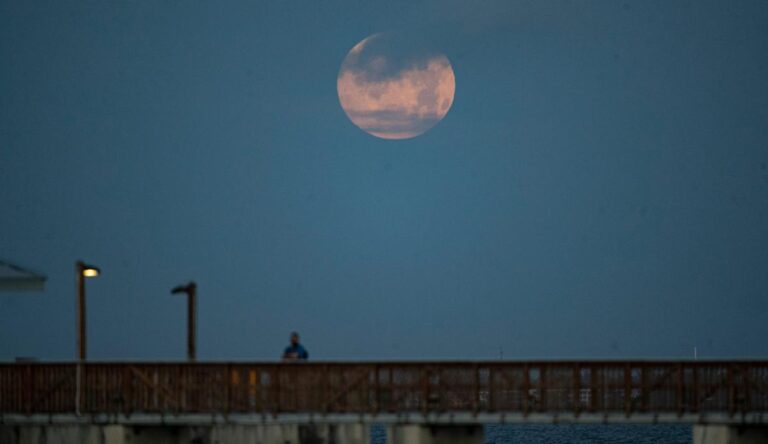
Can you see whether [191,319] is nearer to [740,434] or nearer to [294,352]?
[294,352]

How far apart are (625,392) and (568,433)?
266ft

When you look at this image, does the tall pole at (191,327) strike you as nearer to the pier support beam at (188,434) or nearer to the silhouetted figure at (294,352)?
the pier support beam at (188,434)

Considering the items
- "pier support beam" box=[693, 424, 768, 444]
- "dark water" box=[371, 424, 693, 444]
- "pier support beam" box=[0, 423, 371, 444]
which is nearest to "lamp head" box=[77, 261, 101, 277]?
"pier support beam" box=[0, 423, 371, 444]

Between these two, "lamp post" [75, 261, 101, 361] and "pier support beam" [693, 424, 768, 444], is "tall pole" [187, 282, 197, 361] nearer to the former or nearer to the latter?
"lamp post" [75, 261, 101, 361]

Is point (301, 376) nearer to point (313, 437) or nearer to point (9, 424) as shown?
point (313, 437)

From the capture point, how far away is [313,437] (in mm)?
41438

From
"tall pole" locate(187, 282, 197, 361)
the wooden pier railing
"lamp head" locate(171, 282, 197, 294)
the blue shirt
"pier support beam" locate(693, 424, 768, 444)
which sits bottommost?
"pier support beam" locate(693, 424, 768, 444)

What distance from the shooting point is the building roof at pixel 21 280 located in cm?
4291

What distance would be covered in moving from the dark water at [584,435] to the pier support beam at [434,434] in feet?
210

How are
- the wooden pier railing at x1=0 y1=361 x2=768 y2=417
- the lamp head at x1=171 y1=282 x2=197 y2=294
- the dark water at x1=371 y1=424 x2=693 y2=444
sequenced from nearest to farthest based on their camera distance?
the wooden pier railing at x1=0 y1=361 x2=768 y2=417 → the lamp head at x1=171 y1=282 x2=197 y2=294 → the dark water at x1=371 y1=424 x2=693 y2=444

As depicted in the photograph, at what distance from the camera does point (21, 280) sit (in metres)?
42.9

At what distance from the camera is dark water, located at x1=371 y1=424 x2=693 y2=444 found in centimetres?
10794

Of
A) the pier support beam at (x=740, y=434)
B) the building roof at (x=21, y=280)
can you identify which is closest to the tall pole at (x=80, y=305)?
the building roof at (x=21, y=280)

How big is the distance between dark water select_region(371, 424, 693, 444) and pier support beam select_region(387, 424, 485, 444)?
6388cm
